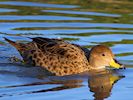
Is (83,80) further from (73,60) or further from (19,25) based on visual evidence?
(19,25)

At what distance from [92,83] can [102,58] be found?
3.51 ft

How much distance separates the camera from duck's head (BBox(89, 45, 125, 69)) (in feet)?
43.1

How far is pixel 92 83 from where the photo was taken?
1235cm

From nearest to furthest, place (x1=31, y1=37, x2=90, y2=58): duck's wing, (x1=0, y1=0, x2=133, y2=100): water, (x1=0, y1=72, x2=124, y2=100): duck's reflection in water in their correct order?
1. (x1=0, y1=0, x2=133, y2=100): water
2. (x1=0, y1=72, x2=124, y2=100): duck's reflection in water
3. (x1=31, y1=37, x2=90, y2=58): duck's wing

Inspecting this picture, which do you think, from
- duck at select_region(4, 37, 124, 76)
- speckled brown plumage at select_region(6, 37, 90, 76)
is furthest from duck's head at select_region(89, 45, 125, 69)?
speckled brown plumage at select_region(6, 37, 90, 76)

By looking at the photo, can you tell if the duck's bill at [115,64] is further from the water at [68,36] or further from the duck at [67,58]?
the water at [68,36]

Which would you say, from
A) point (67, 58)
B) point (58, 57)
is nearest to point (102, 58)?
point (67, 58)

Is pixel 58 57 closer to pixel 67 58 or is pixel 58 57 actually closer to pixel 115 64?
pixel 67 58

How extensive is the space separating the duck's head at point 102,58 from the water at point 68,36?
0.68ft

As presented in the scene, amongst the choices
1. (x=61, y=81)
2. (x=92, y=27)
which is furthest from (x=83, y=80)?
(x=92, y=27)

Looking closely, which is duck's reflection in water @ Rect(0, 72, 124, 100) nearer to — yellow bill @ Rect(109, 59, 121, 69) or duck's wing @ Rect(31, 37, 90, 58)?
yellow bill @ Rect(109, 59, 121, 69)

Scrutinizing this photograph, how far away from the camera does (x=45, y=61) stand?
13273 mm

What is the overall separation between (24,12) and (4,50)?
325 cm

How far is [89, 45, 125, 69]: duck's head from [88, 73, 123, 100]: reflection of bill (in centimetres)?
23
